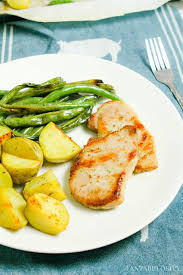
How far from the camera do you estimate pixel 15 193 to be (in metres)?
2.54

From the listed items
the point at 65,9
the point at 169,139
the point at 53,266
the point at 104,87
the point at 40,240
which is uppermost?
the point at 65,9

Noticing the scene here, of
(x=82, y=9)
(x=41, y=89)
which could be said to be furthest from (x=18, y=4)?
(x=41, y=89)

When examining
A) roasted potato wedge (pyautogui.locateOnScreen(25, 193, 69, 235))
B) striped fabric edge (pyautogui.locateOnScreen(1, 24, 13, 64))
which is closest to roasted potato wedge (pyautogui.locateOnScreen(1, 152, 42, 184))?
roasted potato wedge (pyautogui.locateOnScreen(25, 193, 69, 235))

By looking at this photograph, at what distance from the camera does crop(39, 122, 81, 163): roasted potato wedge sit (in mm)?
2920

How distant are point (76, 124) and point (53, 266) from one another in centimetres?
138

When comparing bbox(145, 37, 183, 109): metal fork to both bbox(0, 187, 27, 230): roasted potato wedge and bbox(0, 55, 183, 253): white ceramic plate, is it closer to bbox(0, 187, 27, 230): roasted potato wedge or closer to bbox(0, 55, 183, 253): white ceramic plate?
bbox(0, 55, 183, 253): white ceramic plate

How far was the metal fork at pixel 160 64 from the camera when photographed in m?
4.14

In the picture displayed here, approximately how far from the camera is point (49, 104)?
3.37 metres

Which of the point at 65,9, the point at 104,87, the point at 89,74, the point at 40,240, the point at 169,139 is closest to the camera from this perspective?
the point at 40,240

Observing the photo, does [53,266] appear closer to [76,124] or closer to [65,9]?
[76,124]

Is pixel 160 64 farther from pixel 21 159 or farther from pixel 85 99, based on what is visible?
pixel 21 159

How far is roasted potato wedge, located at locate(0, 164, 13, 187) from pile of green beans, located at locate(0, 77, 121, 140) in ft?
1.88

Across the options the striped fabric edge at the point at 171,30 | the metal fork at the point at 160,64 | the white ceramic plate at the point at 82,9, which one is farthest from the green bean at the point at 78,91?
the white ceramic plate at the point at 82,9

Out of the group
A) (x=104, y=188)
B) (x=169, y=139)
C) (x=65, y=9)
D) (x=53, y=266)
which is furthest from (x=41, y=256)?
(x=65, y=9)
